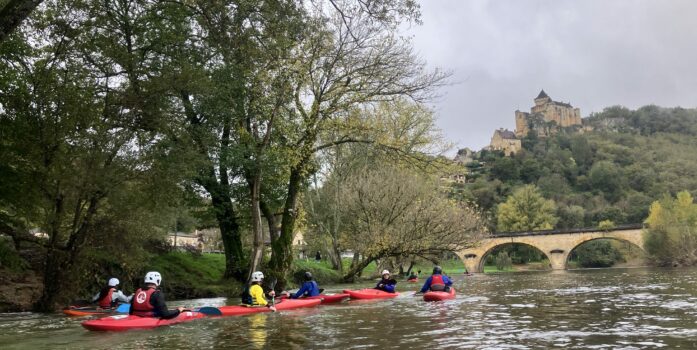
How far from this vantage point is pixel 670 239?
56.9 meters

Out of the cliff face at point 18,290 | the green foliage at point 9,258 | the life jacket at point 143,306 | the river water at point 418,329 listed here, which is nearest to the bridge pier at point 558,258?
the river water at point 418,329

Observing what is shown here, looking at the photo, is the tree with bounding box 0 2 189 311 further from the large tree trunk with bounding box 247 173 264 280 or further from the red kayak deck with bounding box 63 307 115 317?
the large tree trunk with bounding box 247 173 264 280

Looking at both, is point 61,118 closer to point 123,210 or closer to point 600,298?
point 123,210

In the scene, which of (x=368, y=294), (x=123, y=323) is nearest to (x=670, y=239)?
(x=368, y=294)

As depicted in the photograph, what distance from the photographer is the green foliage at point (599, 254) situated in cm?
7288

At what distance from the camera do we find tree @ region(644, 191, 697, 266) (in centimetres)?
5666

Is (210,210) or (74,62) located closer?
(74,62)

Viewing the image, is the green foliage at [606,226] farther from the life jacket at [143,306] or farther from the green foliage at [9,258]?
the life jacket at [143,306]

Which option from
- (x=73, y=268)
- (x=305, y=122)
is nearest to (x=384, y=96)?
(x=305, y=122)

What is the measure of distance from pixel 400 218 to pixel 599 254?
5243 cm

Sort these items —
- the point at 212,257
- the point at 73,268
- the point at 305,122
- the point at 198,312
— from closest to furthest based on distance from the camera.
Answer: the point at 198,312 → the point at 73,268 → the point at 305,122 → the point at 212,257

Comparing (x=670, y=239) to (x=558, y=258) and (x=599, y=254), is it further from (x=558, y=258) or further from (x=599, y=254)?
(x=599, y=254)

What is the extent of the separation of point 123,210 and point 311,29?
883cm

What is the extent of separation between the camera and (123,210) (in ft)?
59.4
